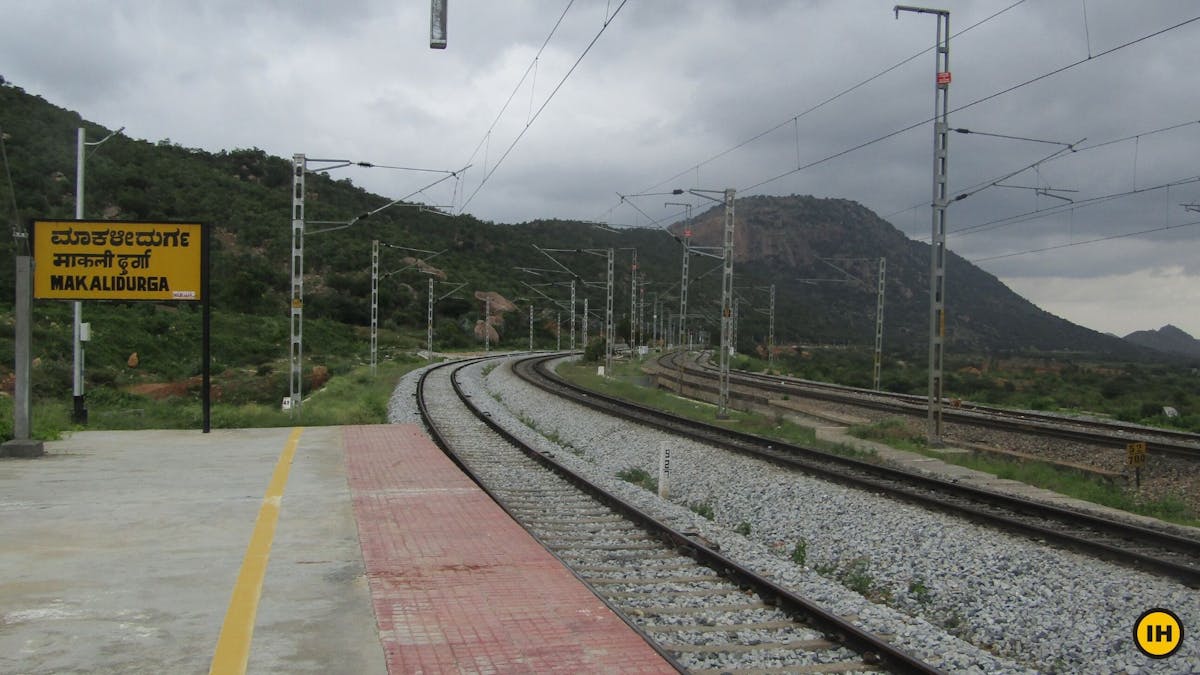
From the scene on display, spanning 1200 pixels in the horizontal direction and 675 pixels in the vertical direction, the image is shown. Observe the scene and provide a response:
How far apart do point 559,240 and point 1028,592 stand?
15186 cm

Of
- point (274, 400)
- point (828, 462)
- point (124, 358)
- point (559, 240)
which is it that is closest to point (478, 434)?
point (828, 462)

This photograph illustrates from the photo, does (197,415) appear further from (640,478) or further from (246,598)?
(246,598)

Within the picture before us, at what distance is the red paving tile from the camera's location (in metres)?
6.14

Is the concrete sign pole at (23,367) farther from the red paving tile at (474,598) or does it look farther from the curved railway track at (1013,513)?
the curved railway track at (1013,513)

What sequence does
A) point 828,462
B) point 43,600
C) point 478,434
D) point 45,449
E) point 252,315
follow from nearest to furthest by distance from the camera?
point 43,600, point 45,449, point 828,462, point 478,434, point 252,315

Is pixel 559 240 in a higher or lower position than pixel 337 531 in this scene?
higher

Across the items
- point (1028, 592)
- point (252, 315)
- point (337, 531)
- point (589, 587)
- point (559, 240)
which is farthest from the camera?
point (559, 240)

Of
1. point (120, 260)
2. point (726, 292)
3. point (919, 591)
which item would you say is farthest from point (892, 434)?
point (120, 260)

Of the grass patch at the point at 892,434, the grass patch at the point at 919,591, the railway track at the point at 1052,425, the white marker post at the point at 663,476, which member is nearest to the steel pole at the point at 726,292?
the grass patch at the point at 892,434

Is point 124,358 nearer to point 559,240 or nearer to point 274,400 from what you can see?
point 274,400

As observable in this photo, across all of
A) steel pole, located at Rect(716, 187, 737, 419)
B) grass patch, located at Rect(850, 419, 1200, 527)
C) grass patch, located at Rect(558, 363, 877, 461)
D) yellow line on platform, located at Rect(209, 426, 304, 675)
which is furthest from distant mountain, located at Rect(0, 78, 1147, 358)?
yellow line on platform, located at Rect(209, 426, 304, 675)

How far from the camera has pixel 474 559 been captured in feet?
29.5

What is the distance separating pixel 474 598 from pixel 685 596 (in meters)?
1.90

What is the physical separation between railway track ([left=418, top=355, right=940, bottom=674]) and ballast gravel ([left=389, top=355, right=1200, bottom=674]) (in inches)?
19.6
